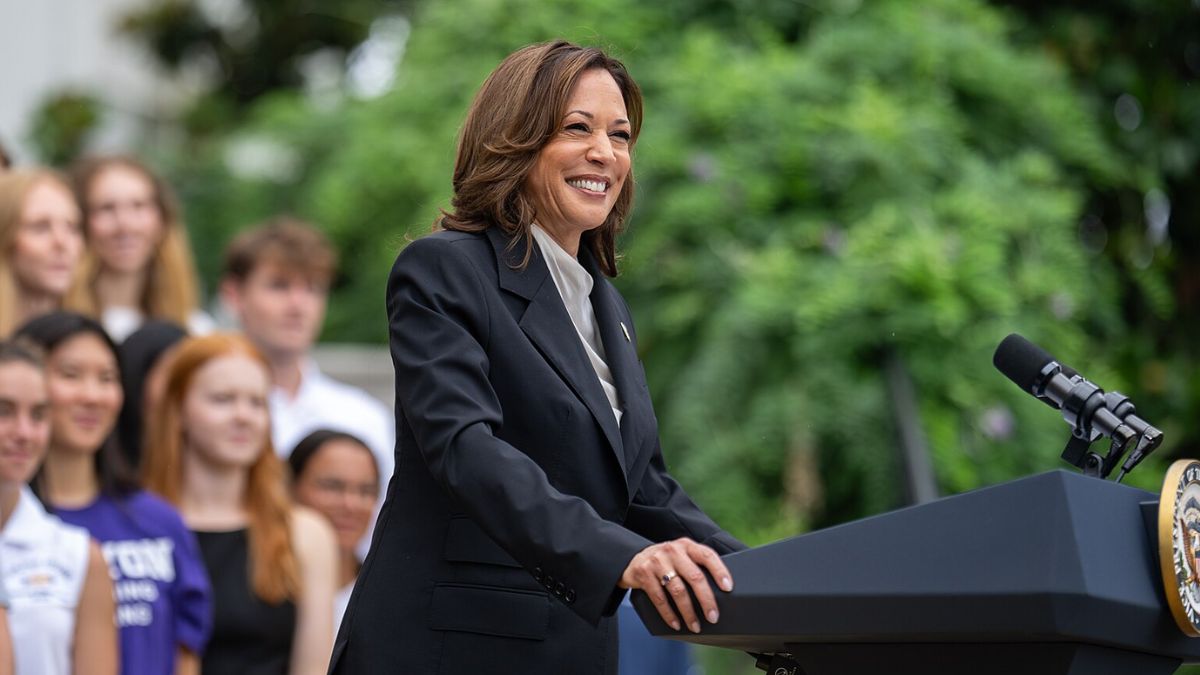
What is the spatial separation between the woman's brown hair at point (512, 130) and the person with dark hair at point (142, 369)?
2117mm

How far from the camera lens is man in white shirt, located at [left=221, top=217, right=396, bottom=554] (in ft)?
17.7

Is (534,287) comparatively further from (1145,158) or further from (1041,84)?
(1145,158)

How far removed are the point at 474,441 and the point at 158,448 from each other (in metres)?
2.59

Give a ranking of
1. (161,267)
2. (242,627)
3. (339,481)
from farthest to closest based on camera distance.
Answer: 1. (161,267)
2. (339,481)
3. (242,627)

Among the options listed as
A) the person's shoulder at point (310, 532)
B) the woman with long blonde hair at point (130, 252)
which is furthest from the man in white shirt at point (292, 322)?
the person's shoulder at point (310, 532)

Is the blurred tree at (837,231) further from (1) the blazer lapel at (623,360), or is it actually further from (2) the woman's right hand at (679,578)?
(2) the woman's right hand at (679,578)

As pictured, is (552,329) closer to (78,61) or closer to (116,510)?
(116,510)

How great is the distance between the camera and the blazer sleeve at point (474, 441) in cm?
210

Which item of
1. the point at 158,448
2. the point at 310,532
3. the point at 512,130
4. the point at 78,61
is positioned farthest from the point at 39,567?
the point at 78,61

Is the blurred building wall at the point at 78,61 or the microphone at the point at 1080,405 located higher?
the blurred building wall at the point at 78,61

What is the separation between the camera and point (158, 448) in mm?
4578

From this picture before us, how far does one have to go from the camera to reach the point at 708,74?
598cm

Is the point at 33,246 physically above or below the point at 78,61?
below

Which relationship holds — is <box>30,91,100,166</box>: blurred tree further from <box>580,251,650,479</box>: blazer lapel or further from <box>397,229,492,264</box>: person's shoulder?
<box>397,229,492,264</box>: person's shoulder
